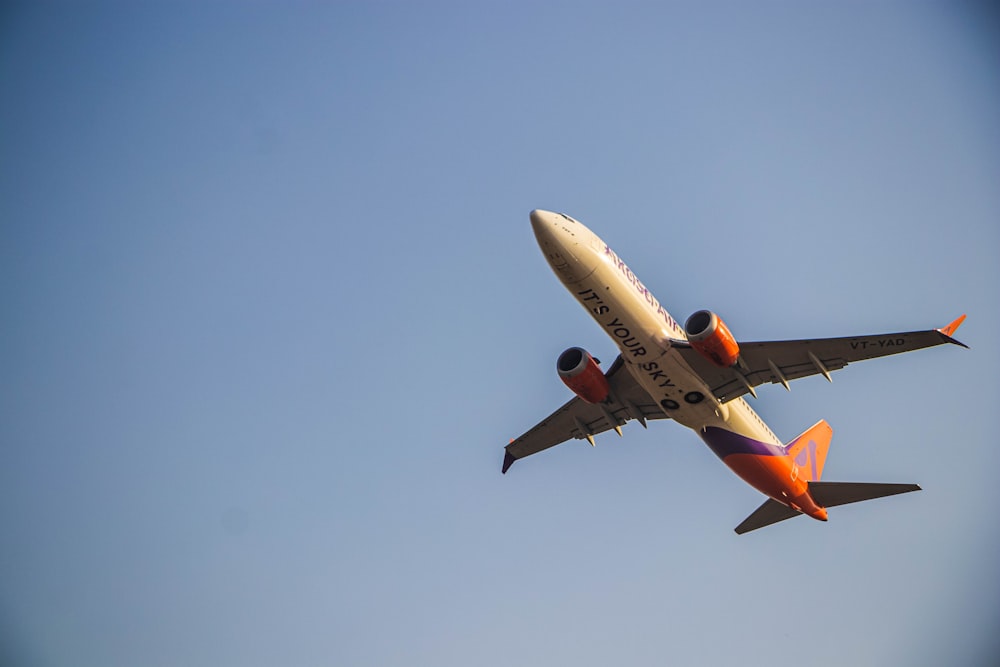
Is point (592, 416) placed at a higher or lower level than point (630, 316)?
lower

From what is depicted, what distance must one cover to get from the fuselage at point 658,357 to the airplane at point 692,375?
0.04 m

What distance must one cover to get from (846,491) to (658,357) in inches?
459

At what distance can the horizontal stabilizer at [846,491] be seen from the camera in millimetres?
33156

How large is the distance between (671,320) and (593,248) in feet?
17.3

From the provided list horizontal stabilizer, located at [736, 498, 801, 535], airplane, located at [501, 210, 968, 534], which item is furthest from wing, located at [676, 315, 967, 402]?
horizontal stabilizer, located at [736, 498, 801, 535]

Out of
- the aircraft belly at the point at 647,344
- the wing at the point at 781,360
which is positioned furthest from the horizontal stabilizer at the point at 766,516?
the wing at the point at 781,360

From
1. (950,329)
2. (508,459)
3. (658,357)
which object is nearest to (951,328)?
(950,329)

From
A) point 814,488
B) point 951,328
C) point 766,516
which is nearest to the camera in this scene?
point 951,328

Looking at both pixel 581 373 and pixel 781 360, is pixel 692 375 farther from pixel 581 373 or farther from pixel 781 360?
pixel 581 373

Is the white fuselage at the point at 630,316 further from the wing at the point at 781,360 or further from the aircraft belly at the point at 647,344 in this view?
the wing at the point at 781,360

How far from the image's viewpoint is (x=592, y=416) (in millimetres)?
37781

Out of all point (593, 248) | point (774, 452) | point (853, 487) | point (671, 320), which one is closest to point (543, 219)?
point (593, 248)

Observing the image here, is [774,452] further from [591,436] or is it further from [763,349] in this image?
[591,436]

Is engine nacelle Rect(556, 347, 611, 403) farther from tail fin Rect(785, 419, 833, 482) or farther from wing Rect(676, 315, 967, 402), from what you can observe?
tail fin Rect(785, 419, 833, 482)
